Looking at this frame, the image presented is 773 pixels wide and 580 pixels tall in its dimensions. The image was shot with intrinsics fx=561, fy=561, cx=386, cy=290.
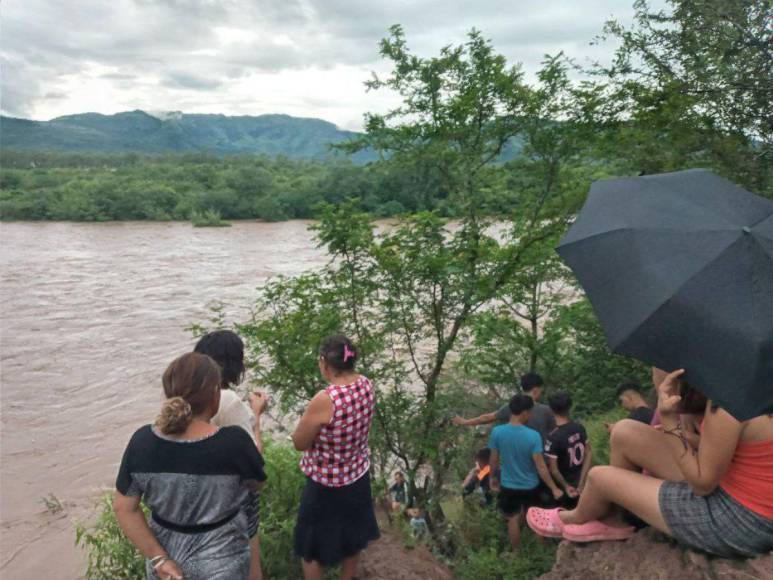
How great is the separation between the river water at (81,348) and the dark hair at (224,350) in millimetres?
5332

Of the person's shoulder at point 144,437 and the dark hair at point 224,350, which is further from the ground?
the dark hair at point 224,350

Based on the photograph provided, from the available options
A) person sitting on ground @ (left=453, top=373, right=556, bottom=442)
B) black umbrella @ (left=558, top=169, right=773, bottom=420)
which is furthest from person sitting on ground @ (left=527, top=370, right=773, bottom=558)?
person sitting on ground @ (left=453, top=373, right=556, bottom=442)

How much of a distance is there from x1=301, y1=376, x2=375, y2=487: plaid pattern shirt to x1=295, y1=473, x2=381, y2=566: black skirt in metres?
0.07

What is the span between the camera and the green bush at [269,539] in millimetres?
3838

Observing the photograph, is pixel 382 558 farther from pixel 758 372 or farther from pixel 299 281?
pixel 758 372

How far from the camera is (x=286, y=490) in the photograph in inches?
179

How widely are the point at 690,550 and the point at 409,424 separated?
2.80 m

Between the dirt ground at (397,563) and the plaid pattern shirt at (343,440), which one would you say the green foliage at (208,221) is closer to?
the dirt ground at (397,563)

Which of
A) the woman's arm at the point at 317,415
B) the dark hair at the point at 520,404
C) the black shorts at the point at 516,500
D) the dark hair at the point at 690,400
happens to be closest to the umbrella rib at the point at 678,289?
the dark hair at the point at 690,400

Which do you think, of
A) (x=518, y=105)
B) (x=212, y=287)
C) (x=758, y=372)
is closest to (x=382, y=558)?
(x=758, y=372)

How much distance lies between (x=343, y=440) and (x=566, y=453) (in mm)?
2130

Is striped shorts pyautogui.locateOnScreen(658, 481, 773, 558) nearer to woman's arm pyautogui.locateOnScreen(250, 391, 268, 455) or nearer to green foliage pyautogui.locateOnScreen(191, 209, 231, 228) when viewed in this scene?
woman's arm pyautogui.locateOnScreen(250, 391, 268, 455)

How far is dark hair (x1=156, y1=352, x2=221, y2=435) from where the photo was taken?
217cm

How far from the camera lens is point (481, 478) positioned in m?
5.70
